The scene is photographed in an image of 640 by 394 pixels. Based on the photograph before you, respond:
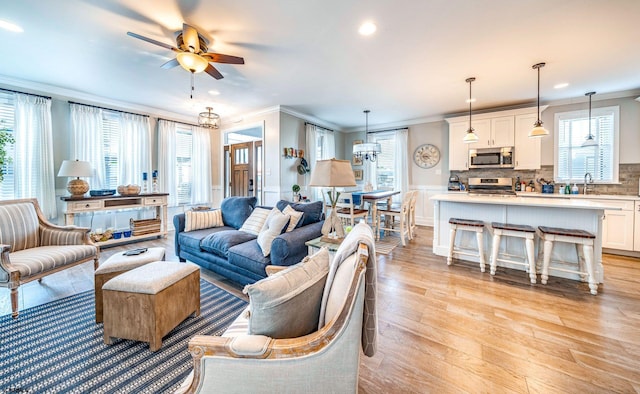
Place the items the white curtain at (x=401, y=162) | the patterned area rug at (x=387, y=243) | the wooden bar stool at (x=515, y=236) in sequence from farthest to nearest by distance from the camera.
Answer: the white curtain at (x=401, y=162)
the patterned area rug at (x=387, y=243)
the wooden bar stool at (x=515, y=236)

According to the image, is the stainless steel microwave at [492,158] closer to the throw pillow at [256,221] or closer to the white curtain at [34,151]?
the throw pillow at [256,221]

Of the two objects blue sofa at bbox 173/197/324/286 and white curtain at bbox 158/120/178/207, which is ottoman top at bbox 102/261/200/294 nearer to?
blue sofa at bbox 173/197/324/286

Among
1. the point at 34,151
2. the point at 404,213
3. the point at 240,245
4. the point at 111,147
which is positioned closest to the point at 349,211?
the point at 404,213

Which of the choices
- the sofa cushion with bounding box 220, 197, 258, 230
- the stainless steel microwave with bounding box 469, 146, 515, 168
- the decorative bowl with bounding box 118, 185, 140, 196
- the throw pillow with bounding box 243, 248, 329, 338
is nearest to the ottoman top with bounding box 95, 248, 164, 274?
the sofa cushion with bounding box 220, 197, 258, 230

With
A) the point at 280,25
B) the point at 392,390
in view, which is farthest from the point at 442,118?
the point at 392,390

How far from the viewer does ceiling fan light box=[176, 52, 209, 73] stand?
2422mm

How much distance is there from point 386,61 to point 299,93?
5.63 ft

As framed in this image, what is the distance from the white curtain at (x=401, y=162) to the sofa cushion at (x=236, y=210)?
4.19m

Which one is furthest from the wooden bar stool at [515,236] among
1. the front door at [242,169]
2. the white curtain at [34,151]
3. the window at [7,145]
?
the window at [7,145]

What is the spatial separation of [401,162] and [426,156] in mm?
619

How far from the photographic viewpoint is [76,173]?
145 inches

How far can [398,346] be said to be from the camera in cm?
177

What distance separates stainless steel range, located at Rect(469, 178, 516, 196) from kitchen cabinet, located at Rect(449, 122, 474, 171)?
393mm

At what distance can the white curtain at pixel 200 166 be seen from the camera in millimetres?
5742
